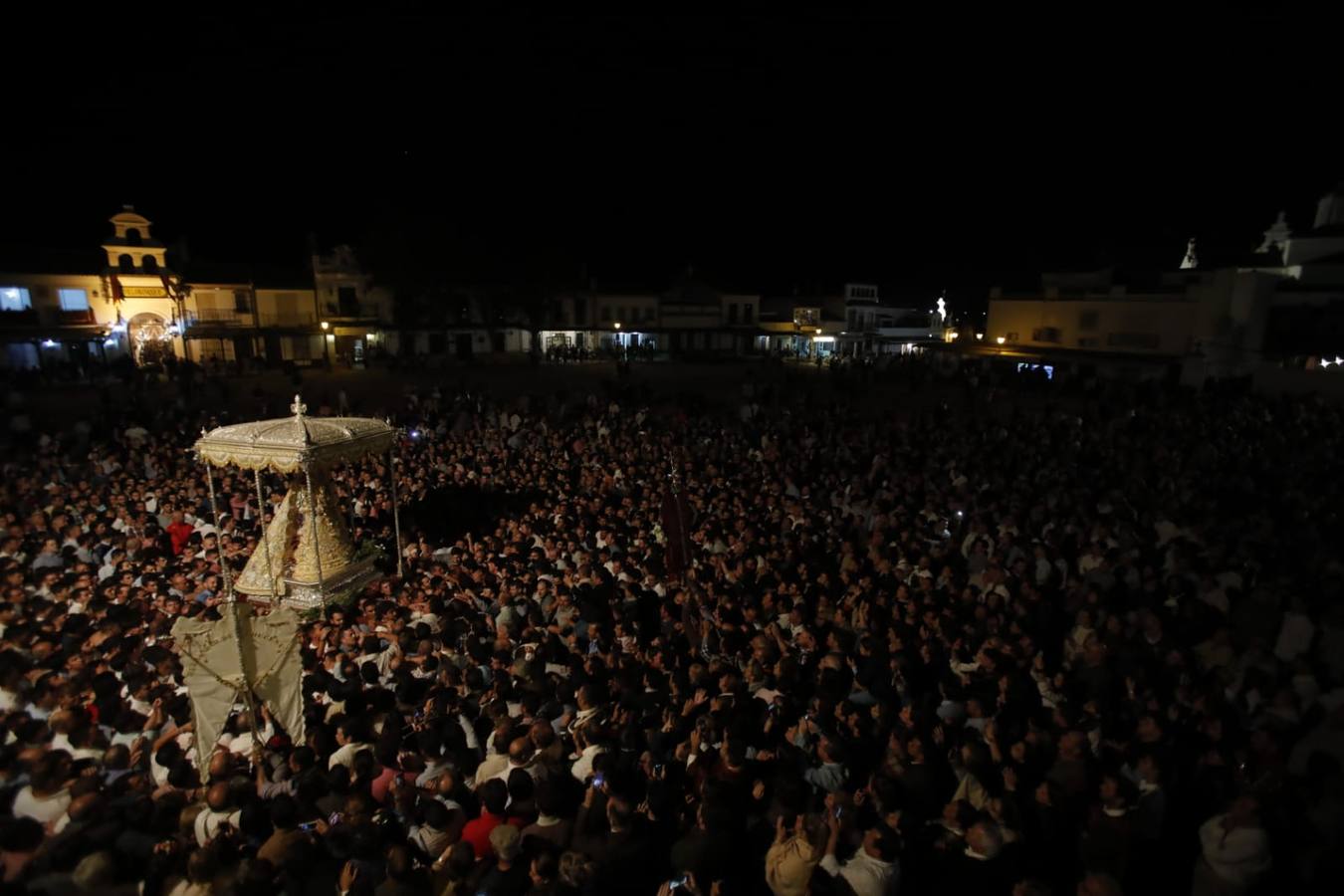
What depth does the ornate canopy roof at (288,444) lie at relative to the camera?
8.24 meters

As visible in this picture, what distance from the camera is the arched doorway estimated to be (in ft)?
101

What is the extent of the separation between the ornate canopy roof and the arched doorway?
90.5 ft

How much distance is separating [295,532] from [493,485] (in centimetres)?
352

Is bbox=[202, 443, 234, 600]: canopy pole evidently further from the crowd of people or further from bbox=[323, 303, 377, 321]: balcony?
bbox=[323, 303, 377, 321]: balcony

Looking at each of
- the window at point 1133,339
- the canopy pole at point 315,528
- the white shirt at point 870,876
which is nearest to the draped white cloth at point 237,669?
the canopy pole at point 315,528

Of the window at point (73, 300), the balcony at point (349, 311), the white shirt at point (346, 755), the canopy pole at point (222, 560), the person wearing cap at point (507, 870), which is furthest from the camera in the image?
the balcony at point (349, 311)

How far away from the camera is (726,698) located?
531cm

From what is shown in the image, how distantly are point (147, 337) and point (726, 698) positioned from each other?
3579 cm

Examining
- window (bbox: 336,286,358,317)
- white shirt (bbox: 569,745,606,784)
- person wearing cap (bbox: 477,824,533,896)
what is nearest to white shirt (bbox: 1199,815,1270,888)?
white shirt (bbox: 569,745,606,784)

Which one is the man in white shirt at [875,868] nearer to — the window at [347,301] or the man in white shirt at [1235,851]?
the man in white shirt at [1235,851]

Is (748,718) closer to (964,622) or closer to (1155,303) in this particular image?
(964,622)

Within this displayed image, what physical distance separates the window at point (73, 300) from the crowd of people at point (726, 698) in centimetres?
2427

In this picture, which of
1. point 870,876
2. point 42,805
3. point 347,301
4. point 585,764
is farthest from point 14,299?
point 870,876

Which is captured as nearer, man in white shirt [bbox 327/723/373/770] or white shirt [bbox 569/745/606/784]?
white shirt [bbox 569/745/606/784]
